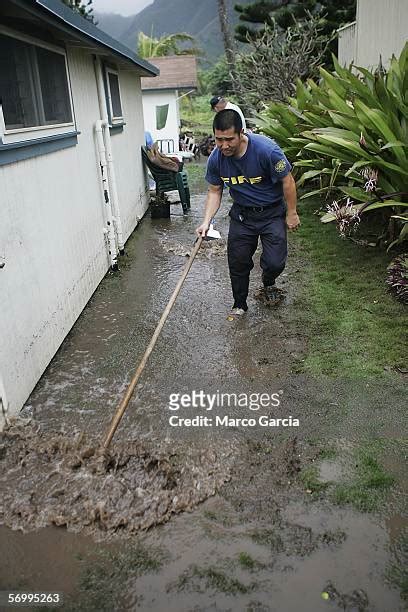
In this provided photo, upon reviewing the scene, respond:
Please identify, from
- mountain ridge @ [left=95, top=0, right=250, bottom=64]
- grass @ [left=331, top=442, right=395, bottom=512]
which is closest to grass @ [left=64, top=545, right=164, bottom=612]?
grass @ [left=331, top=442, right=395, bottom=512]

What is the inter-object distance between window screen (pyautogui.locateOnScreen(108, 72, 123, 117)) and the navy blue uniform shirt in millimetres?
3640

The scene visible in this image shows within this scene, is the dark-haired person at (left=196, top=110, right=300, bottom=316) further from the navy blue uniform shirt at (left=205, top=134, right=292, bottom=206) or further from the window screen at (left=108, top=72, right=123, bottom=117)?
the window screen at (left=108, top=72, right=123, bottom=117)

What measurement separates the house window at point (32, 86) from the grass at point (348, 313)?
9.03 feet

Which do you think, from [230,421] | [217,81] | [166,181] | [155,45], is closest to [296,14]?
[155,45]

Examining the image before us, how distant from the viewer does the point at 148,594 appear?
86.0 inches

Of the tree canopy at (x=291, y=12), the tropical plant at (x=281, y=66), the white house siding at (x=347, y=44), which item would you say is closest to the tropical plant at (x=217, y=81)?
the tree canopy at (x=291, y=12)

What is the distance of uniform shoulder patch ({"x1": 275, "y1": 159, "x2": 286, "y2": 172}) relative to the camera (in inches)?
163

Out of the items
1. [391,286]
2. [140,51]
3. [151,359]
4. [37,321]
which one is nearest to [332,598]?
[151,359]

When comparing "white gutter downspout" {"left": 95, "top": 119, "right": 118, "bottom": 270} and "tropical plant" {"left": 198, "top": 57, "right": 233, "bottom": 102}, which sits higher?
"tropical plant" {"left": 198, "top": 57, "right": 233, "bottom": 102}

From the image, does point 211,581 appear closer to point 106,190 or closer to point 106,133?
point 106,190

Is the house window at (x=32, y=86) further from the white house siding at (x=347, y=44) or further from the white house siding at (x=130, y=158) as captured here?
the white house siding at (x=347, y=44)

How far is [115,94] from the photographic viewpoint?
25.3 feet

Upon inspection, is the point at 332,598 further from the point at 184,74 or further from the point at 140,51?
the point at 140,51

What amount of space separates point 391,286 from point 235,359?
183 cm
